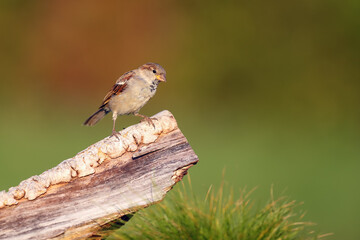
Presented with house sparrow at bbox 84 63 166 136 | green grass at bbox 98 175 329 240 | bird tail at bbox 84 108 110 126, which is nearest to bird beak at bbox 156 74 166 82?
house sparrow at bbox 84 63 166 136

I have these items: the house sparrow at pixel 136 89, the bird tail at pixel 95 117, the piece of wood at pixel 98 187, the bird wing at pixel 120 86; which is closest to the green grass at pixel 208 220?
the piece of wood at pixel 98 187

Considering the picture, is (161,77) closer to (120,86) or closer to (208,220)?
(120,86)

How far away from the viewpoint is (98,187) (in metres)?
4.46

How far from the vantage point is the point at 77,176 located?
4.48 meters

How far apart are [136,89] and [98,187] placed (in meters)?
1.65

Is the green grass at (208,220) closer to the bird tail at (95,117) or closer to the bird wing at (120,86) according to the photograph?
the bird wing at (120,86)

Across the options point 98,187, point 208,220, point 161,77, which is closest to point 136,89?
A: point 161,77

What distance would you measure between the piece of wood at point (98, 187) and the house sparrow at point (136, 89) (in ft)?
4.16

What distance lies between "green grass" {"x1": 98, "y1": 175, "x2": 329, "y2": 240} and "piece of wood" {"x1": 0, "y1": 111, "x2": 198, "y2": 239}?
181 mm

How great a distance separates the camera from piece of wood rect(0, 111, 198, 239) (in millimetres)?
4391

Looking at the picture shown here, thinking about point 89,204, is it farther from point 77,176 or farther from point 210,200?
point 210,200

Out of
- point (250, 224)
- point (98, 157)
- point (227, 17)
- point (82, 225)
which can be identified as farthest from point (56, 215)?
point (227, 17)

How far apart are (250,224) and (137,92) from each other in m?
2.14

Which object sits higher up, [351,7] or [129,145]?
[351,7]
